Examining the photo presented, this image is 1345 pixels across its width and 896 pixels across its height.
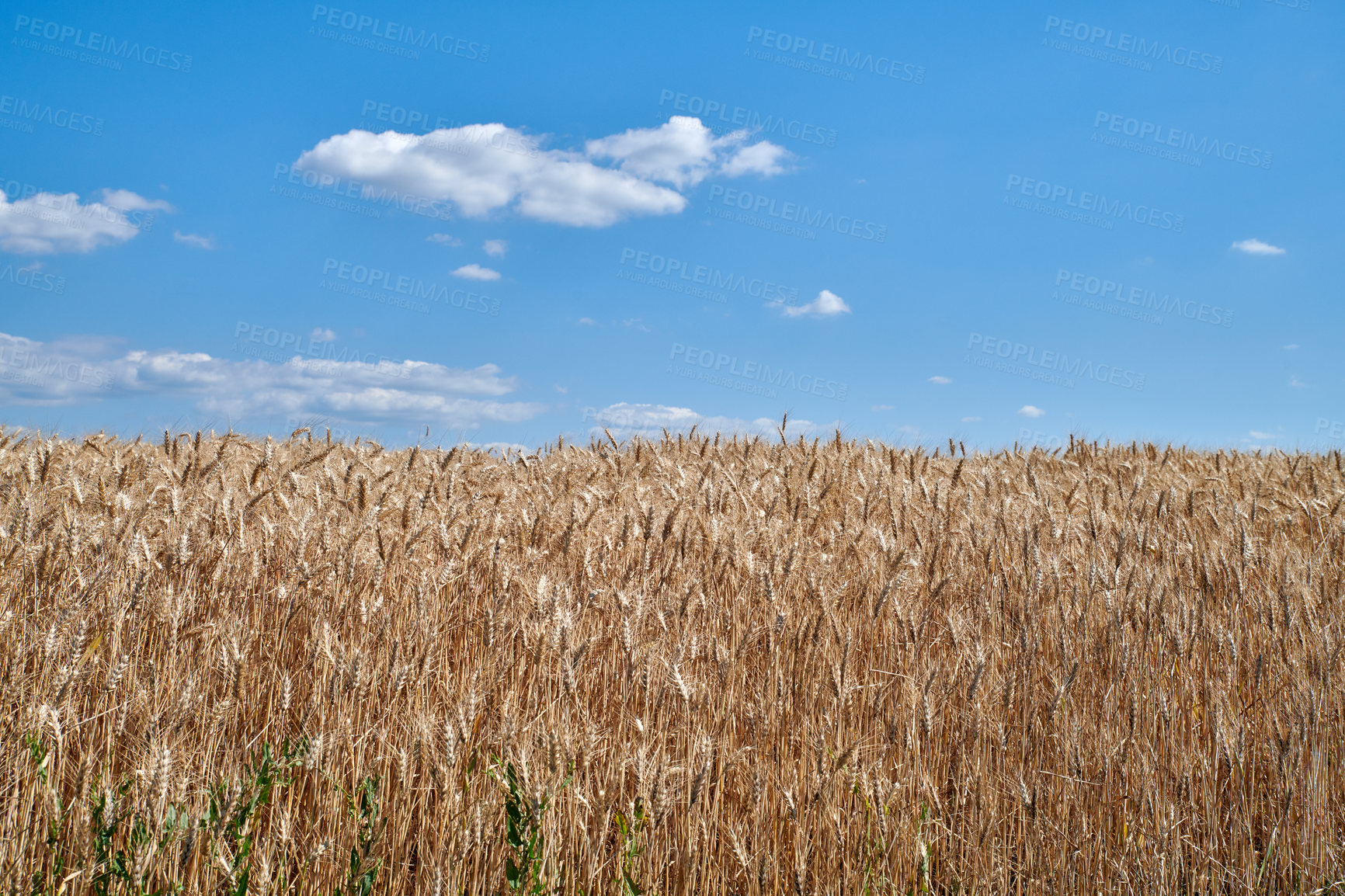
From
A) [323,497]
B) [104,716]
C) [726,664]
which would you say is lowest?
[104,716]

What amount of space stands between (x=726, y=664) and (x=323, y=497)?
310 cm

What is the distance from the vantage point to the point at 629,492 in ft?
19.2

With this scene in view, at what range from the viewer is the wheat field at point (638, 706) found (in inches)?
71.8

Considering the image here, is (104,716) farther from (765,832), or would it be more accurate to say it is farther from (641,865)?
(765,832)

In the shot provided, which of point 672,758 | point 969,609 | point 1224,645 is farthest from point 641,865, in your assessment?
point 1224,645

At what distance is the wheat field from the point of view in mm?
1824

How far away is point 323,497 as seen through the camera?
4.59 meters

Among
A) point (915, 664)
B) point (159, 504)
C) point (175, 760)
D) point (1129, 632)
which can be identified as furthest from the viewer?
point (159, 504)

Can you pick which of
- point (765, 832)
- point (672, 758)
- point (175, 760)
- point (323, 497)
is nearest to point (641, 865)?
point (765, 832)

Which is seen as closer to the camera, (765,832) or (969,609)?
(765,832)

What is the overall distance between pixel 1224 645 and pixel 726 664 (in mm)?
2194

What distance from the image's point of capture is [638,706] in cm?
264

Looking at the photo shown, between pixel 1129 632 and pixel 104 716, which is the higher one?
pixel 1129 632

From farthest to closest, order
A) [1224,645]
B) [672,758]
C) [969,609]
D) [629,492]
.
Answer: [629,492], [969,609], [1224,645], [672,758]
